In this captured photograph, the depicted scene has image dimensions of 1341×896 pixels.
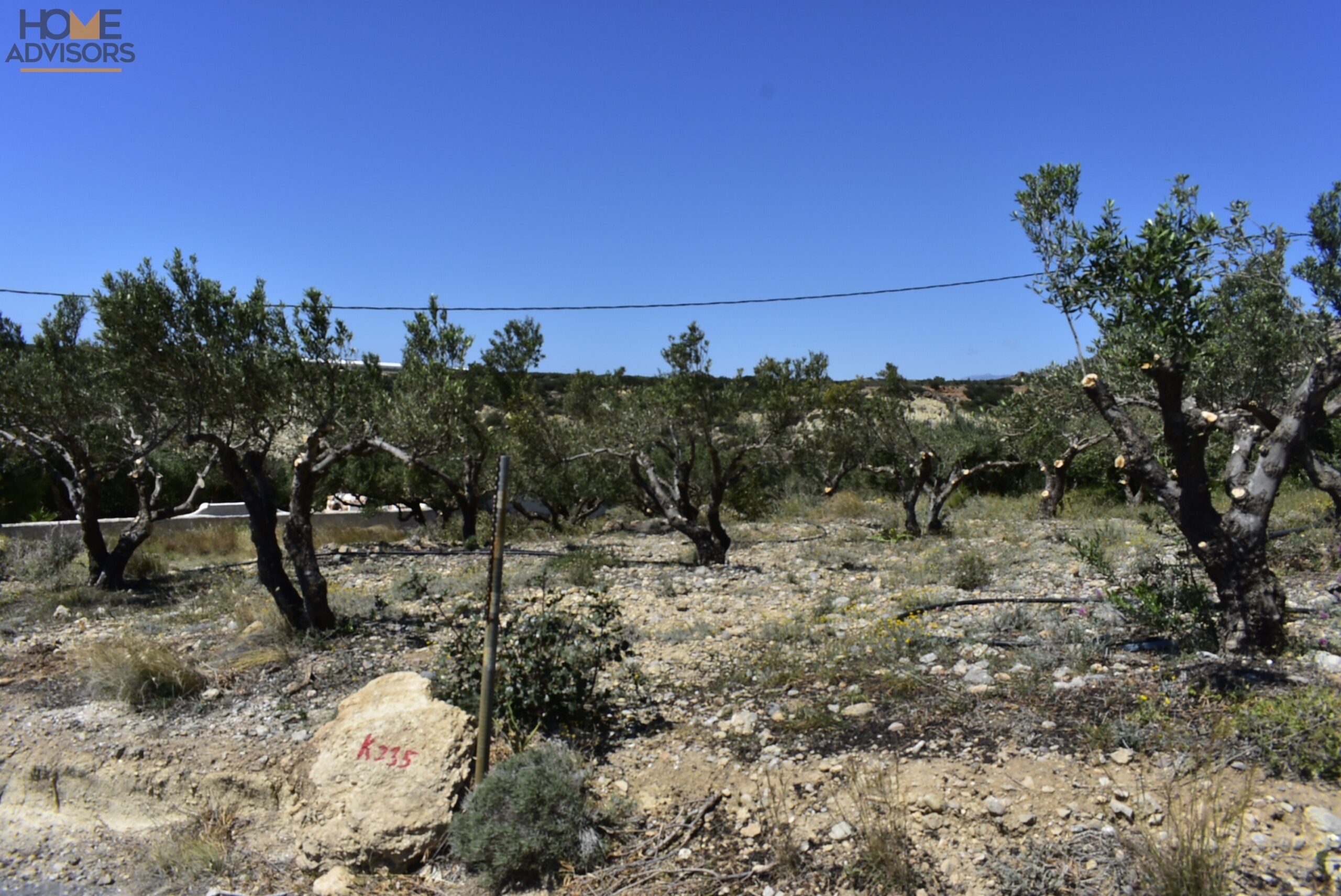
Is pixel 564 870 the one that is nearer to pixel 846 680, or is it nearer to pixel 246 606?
pixel 846 680

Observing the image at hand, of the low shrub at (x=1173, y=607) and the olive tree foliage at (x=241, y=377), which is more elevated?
the olive tree foliage at (x=241, y=377)

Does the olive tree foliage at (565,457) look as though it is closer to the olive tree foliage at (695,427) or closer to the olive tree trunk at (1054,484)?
the olive tree foliage at (695,427)

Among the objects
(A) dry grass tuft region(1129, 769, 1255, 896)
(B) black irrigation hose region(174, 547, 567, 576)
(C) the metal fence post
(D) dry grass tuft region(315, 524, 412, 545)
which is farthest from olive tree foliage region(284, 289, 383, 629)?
(D) dry grass tuft region(315, 524, 412, 545)

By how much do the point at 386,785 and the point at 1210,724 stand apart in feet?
18.0

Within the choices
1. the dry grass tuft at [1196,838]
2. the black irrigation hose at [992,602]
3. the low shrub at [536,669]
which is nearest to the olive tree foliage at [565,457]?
the black irrigation hose at [992,602]

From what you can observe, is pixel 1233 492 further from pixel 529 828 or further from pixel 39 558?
pixel 39 558

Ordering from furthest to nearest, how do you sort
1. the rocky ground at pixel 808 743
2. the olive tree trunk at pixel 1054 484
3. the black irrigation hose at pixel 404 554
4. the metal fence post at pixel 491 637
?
the olive tree trunk at pixel 1054 484 < the black irrigation hose at pixel 404 554 < the metal fence post at pixel 491 637 < the rocky ground at pixel 808 743

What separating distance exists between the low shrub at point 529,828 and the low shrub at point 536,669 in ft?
3.30

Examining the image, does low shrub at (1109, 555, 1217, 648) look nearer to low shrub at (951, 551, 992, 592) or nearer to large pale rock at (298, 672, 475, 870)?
low shrub at (951, 551, 992, 592)

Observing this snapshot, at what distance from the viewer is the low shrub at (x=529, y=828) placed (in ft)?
16.6

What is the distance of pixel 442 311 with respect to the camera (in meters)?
12.6

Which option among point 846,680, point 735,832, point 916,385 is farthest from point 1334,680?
point 916,385

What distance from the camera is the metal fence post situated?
553cm

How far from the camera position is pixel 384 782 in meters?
5.80
